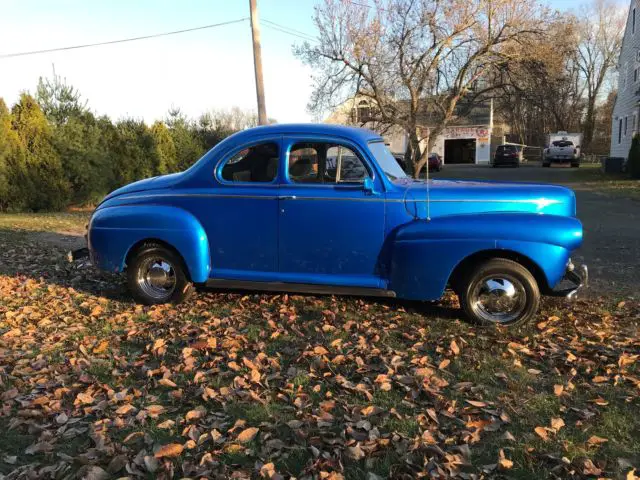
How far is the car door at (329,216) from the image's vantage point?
16.4 feet

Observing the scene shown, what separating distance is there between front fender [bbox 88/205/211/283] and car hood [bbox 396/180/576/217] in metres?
2.19

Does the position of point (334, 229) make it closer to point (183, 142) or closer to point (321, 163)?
point (321, 163)

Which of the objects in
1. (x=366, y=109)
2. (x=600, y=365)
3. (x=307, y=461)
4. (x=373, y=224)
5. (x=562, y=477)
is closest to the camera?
(x=562, y=477)

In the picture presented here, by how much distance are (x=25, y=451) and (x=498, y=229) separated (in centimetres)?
394

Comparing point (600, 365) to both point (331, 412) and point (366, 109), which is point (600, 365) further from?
point (366, 109)

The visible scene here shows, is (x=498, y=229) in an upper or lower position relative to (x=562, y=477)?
upper

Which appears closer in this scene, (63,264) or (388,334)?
(388,334)

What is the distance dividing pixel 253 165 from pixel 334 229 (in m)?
1.10

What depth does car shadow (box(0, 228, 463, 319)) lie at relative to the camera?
5688 millimetres

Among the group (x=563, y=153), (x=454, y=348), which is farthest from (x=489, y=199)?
(x=563, y=153)

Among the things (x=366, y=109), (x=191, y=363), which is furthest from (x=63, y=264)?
(x=366, y=109)

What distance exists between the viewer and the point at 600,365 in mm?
4043

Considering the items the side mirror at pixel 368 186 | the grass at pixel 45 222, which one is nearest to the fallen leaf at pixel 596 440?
the side mirror at pixel 368 186

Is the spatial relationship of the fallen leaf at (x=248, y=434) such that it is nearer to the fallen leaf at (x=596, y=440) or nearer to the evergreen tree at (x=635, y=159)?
the fallen leaf at (x=596, y=440)
